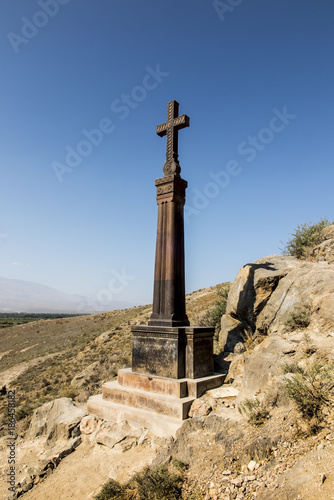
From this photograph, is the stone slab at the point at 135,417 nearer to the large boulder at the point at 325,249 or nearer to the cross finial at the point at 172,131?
the cross finial at the point at 172,131

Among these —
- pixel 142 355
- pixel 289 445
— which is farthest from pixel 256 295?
pixel 289 445

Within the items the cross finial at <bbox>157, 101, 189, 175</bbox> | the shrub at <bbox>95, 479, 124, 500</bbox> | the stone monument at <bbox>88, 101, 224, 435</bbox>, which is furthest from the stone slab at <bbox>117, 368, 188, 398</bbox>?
the cross finial at <bbox>157, 101, 189, 175</bbox>

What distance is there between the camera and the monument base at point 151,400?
19.2ft

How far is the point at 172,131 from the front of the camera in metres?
8.59

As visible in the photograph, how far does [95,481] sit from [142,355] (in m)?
2.83

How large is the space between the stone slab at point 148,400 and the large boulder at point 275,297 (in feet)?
8.48

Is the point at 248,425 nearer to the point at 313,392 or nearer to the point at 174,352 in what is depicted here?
the point at 313,392

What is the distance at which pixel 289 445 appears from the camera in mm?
3646

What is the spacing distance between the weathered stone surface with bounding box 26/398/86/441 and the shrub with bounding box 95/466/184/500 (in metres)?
2.77

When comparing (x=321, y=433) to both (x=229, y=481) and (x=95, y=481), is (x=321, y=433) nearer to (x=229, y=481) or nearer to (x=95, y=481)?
(x=229, y=481)

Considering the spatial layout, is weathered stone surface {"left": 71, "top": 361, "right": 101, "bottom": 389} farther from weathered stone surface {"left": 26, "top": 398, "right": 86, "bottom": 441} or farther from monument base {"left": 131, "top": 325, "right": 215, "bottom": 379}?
monument base {"left": 131, "top": 325, "right": 215, "bottom": 379}

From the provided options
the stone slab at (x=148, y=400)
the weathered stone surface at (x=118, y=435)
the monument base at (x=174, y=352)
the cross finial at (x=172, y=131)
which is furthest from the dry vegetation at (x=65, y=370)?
the cross finial at (x=172, y=131)

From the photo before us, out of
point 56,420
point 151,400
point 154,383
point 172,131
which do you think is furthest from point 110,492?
point 172,131

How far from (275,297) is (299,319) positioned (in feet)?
5.15
